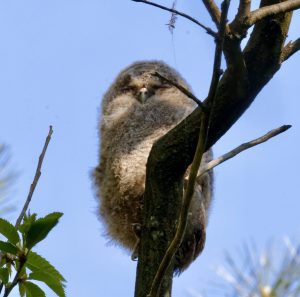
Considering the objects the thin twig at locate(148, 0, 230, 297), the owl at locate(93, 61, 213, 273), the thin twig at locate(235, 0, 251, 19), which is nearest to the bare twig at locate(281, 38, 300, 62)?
the thin twig at locate(235, 0, 251, 19)

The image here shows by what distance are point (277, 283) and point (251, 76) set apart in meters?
1.27

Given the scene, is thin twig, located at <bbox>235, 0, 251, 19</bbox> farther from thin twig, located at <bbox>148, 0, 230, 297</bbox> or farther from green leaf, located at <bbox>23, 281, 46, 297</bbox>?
green leaf, located at <bbox>23, 281, 46, 297</bbox>

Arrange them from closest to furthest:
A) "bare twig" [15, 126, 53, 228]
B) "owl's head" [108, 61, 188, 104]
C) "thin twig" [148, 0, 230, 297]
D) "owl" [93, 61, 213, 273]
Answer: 1. "bare twig" [15, 126, 53, 228]
2. "thin twig" [148, 0, 230, 297]
3. "owl" [93, 61, 213, 273]
4. "owl's head" [108, 61, 188, 104]

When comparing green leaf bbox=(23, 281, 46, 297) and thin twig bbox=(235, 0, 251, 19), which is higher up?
thin twig bbox=(235, 0, 251, 19)

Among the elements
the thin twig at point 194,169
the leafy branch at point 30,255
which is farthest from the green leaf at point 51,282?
the thin twig at point 194,169

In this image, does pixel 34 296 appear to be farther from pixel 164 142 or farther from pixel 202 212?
pixel 202 212

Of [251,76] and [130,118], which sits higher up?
[130,118]

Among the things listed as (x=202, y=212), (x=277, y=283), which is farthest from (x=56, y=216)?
(x=202, y=212)

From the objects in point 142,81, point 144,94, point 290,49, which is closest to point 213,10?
point 290,49

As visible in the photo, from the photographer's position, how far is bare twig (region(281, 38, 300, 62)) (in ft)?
7.41

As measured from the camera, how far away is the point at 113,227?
3773 millimetres

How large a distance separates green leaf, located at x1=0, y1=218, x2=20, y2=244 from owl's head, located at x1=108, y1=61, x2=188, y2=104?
2868 mm

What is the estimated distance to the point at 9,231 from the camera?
Answer: 1384mm

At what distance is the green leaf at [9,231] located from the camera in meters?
1.37
